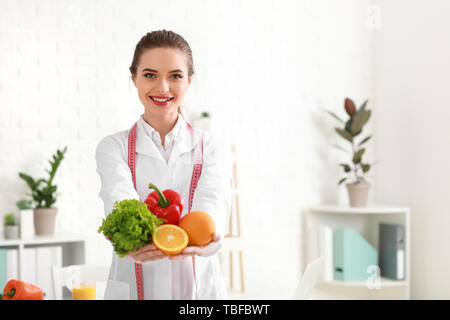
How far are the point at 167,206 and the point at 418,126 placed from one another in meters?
2.04

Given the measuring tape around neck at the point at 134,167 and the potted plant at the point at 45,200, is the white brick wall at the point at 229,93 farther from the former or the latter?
the measuring tape around neck at the point at 134,167

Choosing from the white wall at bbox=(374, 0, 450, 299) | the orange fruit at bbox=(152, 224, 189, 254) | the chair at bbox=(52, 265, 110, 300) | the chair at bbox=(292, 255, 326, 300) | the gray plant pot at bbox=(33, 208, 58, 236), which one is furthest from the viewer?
the white wall at bbox=(374, 0, 450, 299)

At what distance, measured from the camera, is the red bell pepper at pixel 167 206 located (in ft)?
2.25

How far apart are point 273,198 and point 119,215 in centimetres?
193

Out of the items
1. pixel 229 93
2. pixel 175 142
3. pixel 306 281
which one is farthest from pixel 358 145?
pixel 175 142

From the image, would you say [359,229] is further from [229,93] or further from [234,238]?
[229,93]

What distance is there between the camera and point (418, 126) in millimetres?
2449

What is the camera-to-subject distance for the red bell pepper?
69 centimetres

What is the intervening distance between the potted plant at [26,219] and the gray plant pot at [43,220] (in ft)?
0.06

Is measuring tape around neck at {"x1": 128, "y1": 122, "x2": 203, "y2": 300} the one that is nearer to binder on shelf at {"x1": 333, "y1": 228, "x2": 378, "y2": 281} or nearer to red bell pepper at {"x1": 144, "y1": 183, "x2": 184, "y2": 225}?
red bell pepper at {"x1": 144, "y1": 183, "x2": 184, "y2": 225}

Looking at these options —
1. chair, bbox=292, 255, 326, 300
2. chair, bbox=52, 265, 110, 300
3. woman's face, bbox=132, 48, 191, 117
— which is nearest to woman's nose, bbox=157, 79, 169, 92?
woman's face, bbox=132, 48, 191, 117

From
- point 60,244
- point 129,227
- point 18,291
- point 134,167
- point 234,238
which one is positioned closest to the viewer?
point 129,227
